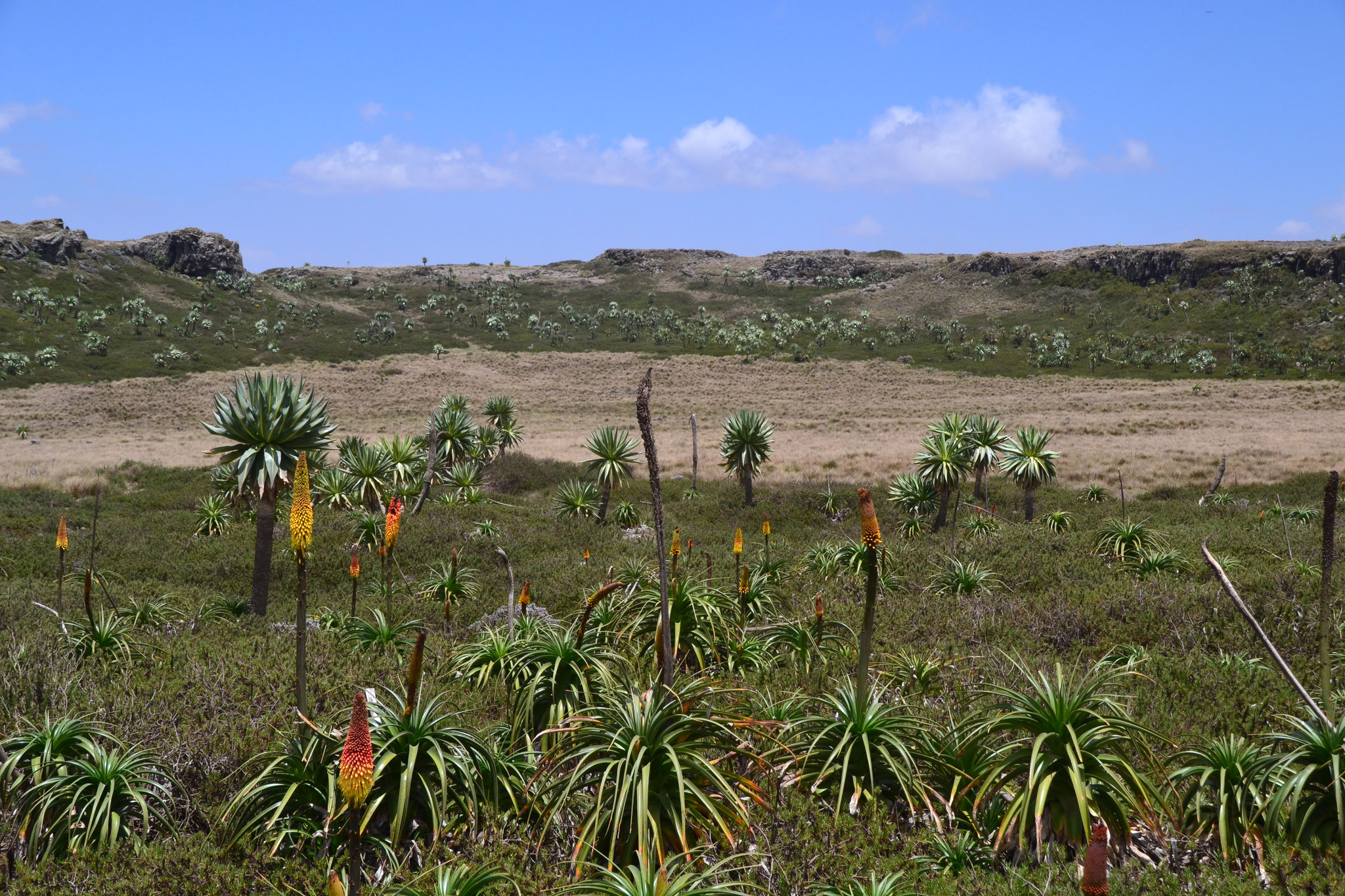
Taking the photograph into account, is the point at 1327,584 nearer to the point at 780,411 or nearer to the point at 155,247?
the point at 780,411

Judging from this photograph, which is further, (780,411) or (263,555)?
(780,411)

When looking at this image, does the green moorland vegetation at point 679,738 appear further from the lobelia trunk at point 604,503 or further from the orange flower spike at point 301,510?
the lobelia trunk at point 604,503

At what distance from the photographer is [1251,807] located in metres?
4.88

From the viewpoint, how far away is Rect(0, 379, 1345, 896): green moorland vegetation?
4492 mm

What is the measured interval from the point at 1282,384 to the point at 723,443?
6057 centimetres

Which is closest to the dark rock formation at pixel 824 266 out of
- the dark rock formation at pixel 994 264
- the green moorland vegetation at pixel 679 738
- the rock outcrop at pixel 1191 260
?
the dark rock formation at pixel 994 264

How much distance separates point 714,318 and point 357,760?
122 meters

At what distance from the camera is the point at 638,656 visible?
303 inches

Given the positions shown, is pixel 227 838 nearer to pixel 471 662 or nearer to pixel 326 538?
pixel 471 662

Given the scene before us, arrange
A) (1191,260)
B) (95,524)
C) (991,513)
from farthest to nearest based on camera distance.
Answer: (1191,260), (991,513), (95,524)

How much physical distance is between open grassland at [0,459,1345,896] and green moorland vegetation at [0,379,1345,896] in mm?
39

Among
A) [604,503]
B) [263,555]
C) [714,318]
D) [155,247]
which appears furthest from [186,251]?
[263,555]

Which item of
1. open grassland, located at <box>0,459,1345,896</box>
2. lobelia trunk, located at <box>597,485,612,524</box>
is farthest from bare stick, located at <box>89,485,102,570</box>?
lobelia trunk, located at <box>597,485,612,524</box>

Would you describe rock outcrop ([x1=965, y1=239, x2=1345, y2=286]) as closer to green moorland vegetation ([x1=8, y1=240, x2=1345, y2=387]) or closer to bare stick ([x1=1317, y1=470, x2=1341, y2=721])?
green moorland vegetation ([x1=8, y1=240, x2=1345, y2=387])
